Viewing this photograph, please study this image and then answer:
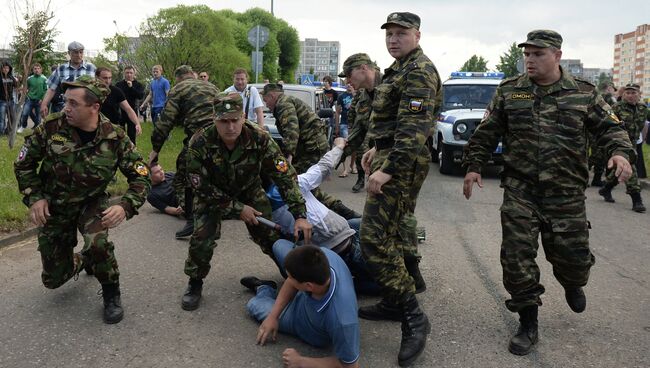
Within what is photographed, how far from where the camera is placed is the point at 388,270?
3.75 metres

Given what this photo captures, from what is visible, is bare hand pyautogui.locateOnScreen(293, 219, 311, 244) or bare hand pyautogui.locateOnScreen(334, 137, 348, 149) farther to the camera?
bare hand pyautogui.locateOnScreen(334, 137, 348, 149)

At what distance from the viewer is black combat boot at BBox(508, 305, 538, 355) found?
3777mm

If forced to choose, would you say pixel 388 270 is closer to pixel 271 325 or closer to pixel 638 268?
pixel 271 325

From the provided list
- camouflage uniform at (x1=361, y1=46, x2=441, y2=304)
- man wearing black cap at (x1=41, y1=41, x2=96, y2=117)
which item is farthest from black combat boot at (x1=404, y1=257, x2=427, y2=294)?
man wearing black cap at (x1=41, y1=41, x2=96, y2=117)

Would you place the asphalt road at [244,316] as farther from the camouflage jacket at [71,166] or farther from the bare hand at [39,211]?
the camouflage jacket at [71,166]

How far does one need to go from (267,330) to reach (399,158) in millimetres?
1318

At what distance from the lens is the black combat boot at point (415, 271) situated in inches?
183

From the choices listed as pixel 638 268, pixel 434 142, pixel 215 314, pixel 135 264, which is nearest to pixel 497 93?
pixel 215 314

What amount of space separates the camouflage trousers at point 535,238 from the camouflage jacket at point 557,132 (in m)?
0.09

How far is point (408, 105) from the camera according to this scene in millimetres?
3664

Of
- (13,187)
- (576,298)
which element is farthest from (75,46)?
(576,298)

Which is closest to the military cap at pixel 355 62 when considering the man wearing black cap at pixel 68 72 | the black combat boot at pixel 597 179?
the man wearing black cap at pixel 68 72

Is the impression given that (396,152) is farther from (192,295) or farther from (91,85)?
(91,85)

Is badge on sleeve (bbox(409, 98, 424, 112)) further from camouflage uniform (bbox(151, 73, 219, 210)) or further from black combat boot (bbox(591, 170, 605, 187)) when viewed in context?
black combat boot (bbox(591, 170, 605, 187))
